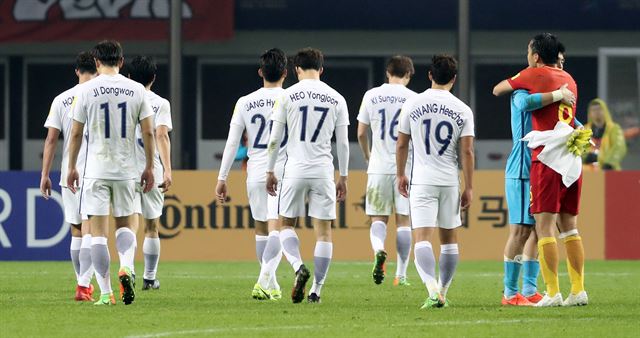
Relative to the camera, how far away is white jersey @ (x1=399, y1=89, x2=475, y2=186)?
39.3ft

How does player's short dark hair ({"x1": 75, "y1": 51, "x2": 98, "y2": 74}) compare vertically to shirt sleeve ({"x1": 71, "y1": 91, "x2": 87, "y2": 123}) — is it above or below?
above

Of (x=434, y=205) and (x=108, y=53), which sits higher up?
(x=108, y=53)

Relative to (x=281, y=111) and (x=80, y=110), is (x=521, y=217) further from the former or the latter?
(x=80, y=110)

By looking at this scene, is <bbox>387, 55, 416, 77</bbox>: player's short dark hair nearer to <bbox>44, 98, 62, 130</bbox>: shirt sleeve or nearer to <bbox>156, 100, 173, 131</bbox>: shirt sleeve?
<bbox>156, 100, 173, 131</bbox>: shirt sleeve

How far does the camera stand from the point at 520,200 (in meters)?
12.5

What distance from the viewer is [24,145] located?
2870cm

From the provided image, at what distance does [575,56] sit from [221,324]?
18.9 meters

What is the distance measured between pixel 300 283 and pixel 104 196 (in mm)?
1598

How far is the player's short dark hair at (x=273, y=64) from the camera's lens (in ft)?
43.8

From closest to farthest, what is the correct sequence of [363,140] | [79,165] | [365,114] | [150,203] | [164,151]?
[164,151]
[79,165]
[150,203]
[363,140]
[365,114]

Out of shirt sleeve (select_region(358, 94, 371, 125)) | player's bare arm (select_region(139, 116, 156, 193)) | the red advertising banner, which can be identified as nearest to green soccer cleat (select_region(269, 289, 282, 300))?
player's bare arm (select_region(139, 116, 156, 193))

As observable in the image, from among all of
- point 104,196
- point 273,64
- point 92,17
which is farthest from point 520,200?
point 92,17

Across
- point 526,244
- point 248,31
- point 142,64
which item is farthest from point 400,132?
point 248,31

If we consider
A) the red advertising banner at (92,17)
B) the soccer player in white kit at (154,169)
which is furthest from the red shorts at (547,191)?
the red advertising banner at (92,17)
